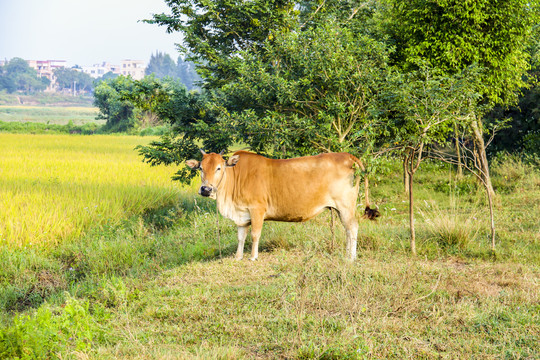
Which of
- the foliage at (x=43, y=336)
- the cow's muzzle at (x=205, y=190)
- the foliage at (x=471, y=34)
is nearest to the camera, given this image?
the foliage at (x=43, y=336)

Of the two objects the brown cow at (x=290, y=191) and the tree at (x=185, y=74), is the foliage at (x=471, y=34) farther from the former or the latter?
the tree at (x=185, y=74)

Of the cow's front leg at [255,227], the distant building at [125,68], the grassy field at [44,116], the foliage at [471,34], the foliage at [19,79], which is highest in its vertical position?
the distant building at [125,68]

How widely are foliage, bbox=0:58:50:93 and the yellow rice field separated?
10692 centimetres

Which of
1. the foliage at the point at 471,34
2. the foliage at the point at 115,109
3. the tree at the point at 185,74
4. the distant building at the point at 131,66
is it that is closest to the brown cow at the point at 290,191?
the foliage at the point at 471,34

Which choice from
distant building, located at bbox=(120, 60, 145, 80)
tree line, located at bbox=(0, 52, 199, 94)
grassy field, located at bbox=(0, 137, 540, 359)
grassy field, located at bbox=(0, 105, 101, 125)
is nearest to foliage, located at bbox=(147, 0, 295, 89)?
grassy field, located at bbox=(0, 137, 540, 359)

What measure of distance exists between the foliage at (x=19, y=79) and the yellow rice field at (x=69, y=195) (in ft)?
351

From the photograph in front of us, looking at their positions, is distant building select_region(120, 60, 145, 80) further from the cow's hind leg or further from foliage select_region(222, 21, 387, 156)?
the cow's hind leg

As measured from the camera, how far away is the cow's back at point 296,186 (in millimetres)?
6258

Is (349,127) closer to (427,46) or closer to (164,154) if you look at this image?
(427,46)

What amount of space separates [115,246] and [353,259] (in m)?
4.06

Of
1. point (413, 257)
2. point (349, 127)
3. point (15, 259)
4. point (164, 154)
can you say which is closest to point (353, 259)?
point (413, 257)

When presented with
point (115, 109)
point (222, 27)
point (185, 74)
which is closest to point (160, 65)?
point (185, 74)

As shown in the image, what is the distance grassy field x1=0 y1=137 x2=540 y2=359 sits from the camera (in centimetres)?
399

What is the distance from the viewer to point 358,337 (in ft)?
13.0
